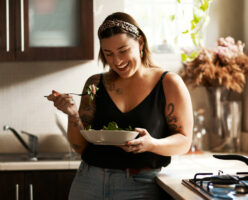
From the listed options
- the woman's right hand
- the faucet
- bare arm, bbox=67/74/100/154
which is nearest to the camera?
the woman's right hand

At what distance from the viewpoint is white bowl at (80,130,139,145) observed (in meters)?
1.66

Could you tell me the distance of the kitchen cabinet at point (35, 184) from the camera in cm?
254

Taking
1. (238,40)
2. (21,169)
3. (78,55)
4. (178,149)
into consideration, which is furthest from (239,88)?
(21,169)

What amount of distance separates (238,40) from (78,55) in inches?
47.2

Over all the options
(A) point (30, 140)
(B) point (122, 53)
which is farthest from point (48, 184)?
(B) point (122, 53)

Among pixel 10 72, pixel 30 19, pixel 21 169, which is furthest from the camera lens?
pixel 10 72

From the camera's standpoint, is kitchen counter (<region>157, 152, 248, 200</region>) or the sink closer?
kitchen counter (<region>157, 152, 248, 200</region>)

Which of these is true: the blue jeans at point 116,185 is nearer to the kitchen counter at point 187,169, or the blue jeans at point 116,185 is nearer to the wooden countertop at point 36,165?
the kitchen counter at point 187,169

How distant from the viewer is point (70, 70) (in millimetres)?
3072

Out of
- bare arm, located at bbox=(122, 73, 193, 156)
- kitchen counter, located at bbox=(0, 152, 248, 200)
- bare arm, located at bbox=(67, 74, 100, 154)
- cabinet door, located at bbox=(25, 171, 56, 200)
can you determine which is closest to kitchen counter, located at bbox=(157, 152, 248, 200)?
kitchen counter, located at bbox=(0, 152, 248, 200)

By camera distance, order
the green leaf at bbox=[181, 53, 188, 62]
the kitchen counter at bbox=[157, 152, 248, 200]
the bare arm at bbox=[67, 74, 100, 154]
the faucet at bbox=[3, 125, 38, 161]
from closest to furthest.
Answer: the kitchen counter at bbox=[157, 152, 248, 200] < the bare arm at bbox=[67, 74, 100, 154] < the faucet at bbox=[3, 125, 38, 161] < the green leaf at bbox=[181, 53, 188, 62]

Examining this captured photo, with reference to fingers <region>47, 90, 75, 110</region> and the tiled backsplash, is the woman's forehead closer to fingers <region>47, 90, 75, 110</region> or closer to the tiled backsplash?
fingers <region>47, 90, 75, 110</region>

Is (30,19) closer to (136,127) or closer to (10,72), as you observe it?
(10,72)

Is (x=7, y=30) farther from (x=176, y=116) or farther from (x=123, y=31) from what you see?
(x=176, y=116)
